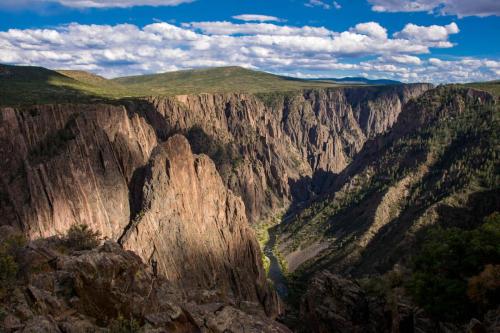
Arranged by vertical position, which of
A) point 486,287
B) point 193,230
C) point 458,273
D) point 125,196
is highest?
point 486,287

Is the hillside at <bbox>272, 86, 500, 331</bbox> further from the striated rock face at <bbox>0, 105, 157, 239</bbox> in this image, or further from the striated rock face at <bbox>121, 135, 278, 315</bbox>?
the striated rock face at <bbox>0, 105, 157, 239</bbox>

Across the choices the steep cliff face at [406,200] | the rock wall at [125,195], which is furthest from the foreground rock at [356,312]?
the steep cliff face at [406,200]

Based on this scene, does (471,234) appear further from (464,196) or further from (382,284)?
(464,196)

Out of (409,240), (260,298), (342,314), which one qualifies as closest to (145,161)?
(260,298)

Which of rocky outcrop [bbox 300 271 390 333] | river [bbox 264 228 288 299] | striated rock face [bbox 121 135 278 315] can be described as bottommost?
river [bbox 264 228 288 299]

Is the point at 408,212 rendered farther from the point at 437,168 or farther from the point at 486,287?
the point at 486,287

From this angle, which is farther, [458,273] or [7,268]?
[458,273]

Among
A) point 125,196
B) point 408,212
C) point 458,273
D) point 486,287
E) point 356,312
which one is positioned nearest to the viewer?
point 486,287

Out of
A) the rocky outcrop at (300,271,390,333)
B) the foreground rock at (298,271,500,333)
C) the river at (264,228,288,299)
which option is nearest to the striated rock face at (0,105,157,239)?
the rocky outcrop at (300,271,390,333)

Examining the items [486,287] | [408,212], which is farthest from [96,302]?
[408,212]
